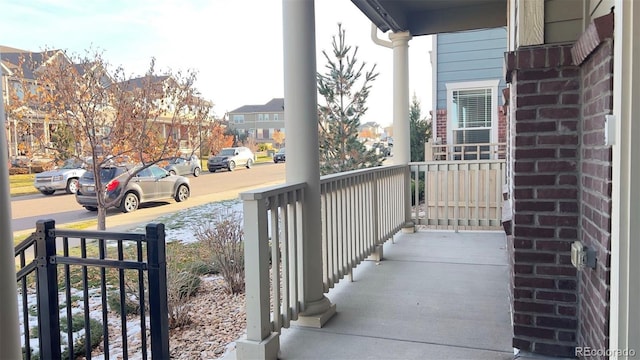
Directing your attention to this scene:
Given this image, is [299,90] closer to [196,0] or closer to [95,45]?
[95,45]

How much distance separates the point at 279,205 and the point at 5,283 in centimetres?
151

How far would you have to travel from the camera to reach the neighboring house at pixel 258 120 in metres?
7.00

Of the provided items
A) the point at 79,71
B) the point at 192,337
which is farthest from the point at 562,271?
the point at 79,71

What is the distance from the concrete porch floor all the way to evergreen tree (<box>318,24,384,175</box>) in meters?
3.24

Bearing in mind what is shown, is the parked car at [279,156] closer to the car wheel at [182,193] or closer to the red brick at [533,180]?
the car wheel at [182,193]

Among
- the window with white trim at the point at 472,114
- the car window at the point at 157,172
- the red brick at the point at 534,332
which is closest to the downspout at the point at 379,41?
the window with white trim at the point at 472,114

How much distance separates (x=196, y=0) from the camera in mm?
7051

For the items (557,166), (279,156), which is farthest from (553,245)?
(279,156)

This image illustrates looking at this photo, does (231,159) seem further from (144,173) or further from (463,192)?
(463,192)

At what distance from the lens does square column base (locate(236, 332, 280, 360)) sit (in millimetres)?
2363

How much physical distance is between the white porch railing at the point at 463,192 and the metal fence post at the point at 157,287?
14.1ft

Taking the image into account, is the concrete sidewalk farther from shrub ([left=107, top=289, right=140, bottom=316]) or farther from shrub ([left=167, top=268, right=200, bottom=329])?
shrub ([left=107, top=289, right=140, bottom=316])

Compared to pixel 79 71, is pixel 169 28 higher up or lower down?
higher up

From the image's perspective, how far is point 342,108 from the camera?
25.9 ft
